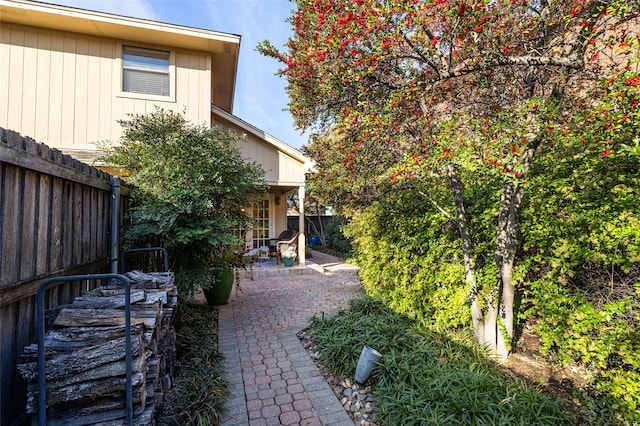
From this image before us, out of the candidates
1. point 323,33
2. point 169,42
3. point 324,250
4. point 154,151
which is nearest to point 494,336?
point 323,33

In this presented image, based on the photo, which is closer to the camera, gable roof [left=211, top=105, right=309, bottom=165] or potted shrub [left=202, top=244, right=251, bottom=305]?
potted shrub [left=202, top=244, right=251, bottom=305]

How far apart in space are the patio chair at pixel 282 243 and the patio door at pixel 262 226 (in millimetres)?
555

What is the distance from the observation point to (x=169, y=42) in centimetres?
688

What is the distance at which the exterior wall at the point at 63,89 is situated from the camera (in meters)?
6.14

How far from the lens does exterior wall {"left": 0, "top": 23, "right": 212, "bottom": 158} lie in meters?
6.14

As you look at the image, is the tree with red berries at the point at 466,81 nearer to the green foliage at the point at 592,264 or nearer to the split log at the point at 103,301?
the green foliage at the point at 592,264

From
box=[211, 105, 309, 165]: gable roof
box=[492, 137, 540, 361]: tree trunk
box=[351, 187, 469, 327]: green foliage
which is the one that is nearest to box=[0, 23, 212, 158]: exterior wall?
box=[211, 105, 309, 165]: gable roof

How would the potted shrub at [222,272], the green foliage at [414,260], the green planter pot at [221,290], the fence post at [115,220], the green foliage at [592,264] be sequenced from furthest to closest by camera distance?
the green planter pot at [221,290]
the potted shrub at [222,272]
the green foliage at [414,260]
the fence post at [115,220]
the green foliage at [592,264]

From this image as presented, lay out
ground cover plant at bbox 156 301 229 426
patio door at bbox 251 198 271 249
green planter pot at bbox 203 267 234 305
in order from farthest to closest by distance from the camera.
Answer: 1. patio door at bbox 251 198 271 249
2. green planter pot at bbox 203 267 234 305
3. ground cover plant at bbox 156 301 229 426

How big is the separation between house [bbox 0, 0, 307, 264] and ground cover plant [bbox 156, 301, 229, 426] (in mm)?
4678

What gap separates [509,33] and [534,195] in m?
1.69

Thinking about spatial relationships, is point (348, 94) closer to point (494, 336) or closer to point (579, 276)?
point (579, 276)

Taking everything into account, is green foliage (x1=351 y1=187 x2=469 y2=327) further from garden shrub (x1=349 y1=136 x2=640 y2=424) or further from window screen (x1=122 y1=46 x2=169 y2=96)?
window screen (x1=122 y1=46 x2=169 y2=96)

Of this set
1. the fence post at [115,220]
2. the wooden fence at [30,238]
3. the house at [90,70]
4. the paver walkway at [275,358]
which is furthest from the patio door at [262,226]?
the wooden fence at [30,238]
